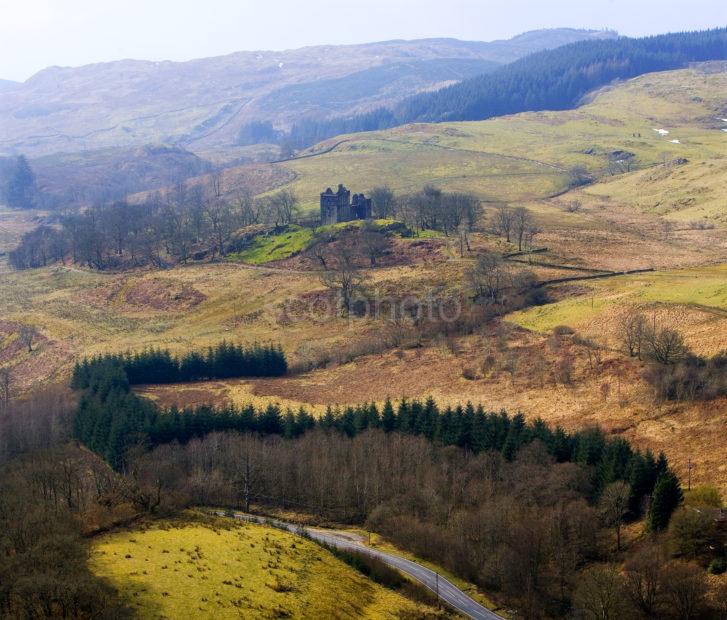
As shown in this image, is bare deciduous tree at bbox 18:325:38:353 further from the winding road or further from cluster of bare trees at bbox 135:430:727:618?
the winding road

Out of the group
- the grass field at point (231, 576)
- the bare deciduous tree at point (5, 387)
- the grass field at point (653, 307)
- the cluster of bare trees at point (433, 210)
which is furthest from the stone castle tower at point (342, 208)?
the grass field at point (231, 576)

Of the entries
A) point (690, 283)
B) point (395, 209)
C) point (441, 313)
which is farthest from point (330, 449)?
point (395, 209)

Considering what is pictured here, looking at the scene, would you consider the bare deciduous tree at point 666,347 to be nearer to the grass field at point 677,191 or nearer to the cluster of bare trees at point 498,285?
the cluster of bare trees at point 498,285

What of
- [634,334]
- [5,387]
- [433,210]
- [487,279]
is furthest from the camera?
[433,210]

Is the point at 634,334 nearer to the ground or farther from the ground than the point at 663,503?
farther from the ground

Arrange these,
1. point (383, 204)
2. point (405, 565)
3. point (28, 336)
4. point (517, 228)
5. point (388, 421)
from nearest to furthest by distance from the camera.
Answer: point (405, 565)
point (388, 421)
point (28, 336)
point (517, 228)
point (383, 204)

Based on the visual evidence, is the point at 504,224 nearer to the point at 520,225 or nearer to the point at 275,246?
the point at 520,225

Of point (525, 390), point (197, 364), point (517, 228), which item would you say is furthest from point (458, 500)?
point (517, 228)
